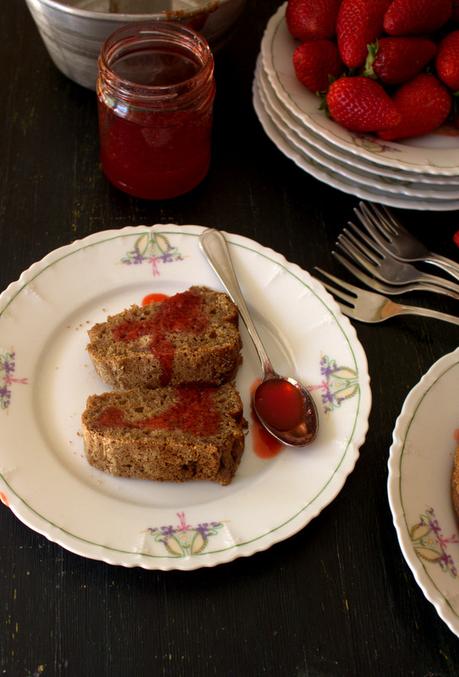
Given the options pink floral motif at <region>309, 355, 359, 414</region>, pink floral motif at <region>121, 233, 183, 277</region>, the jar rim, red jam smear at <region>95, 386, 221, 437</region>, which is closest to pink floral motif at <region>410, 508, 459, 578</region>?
pink floral motif at <region>309, 355, 359, 414</region>

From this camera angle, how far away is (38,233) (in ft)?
5.48

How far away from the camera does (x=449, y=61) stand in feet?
5.45

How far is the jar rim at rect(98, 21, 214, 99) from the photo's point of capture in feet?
4.95

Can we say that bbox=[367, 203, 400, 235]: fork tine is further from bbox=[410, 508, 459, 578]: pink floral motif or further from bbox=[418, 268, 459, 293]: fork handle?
bbox=[410, 508, 459, 578]: pink floral motif

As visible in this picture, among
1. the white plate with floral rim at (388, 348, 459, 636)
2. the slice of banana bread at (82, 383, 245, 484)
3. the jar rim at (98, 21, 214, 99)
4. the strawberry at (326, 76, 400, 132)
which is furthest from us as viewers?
the strawberry at (326, 76, 400, 132)

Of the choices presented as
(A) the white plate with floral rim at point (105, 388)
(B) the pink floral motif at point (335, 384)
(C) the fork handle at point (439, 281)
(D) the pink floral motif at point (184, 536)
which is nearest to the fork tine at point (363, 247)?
(C) the fork handle at point (439, 281)

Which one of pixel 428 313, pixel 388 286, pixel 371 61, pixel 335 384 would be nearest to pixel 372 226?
pixel 388 286

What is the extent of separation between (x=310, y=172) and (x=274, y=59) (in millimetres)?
309

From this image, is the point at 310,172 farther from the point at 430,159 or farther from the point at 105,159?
the point at 105,159

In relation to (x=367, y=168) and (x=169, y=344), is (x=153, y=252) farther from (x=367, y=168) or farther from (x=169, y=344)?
(x=367, y=168)

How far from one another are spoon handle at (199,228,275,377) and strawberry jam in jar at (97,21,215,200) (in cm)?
21

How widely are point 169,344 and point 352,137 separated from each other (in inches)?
25.5

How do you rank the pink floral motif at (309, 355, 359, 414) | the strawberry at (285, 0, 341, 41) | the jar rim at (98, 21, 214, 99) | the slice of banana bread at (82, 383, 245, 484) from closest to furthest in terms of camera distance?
1. the slice of banana bread at (82, 383, 245, 484)
2. the pink floral motif at (309, 355, 359, 414)
3. the jar rim at (98, 21, 214, 99)
4. the strawberry at (285, 0, 341, 41)

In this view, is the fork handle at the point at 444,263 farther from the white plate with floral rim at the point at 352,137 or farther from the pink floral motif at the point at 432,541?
the pink floral motif at the point at 432,541
